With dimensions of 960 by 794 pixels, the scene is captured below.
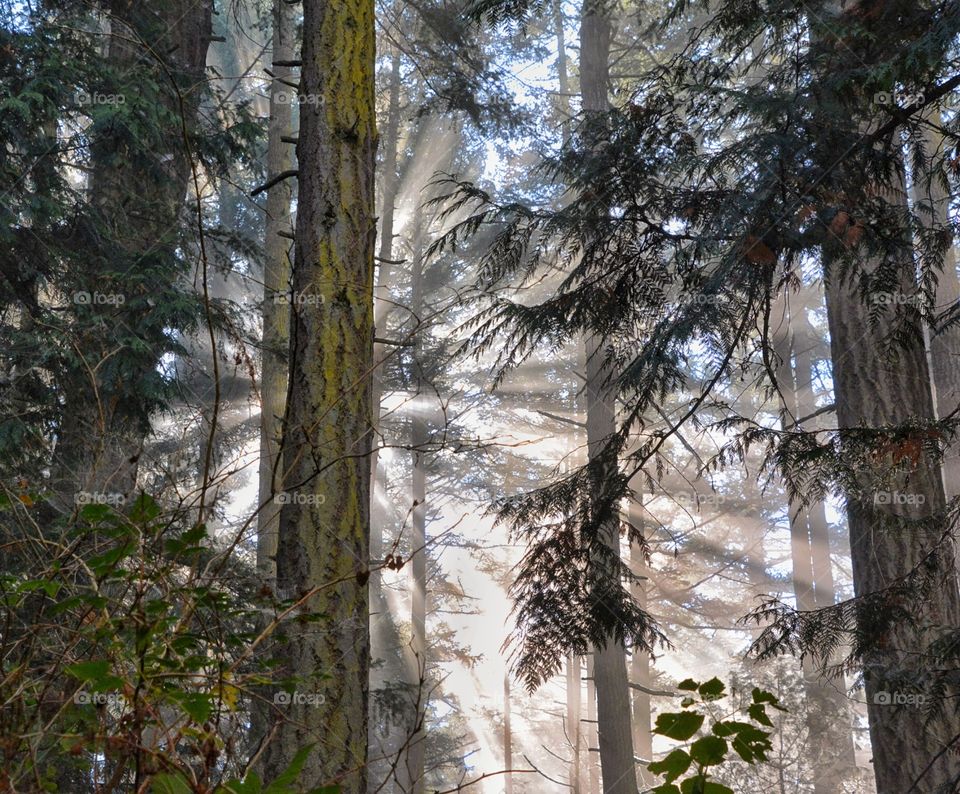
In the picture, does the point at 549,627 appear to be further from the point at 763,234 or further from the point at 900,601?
the point at 763,234

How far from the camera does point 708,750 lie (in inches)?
64.3

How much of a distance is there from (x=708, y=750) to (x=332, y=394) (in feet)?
8.16

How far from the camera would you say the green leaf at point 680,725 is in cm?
168

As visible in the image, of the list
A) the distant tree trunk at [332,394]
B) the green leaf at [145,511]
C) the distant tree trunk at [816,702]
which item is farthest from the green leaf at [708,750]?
the distant tree trunk at [816,702]

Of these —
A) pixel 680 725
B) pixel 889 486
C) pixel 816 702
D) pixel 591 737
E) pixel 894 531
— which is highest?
pixel 889 486

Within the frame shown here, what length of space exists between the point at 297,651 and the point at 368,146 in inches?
91.9

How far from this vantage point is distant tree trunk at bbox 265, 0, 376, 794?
11.3ft

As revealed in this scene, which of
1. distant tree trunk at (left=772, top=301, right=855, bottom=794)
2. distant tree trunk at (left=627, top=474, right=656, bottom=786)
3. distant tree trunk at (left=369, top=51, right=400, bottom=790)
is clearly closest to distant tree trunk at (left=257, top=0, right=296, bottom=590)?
distant tree trunk at (left=369, top=51, right=400, bottom=790)

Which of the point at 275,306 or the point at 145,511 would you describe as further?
the point at 275,306

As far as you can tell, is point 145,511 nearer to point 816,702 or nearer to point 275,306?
point 275,306

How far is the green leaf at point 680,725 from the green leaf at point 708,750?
3 cm

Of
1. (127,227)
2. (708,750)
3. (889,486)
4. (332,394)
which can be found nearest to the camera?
(708,750)

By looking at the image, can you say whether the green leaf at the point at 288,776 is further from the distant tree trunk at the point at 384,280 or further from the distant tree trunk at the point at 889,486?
the distant tree trunk at the point at 384,280

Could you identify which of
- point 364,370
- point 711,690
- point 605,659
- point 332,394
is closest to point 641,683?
point 605,659
